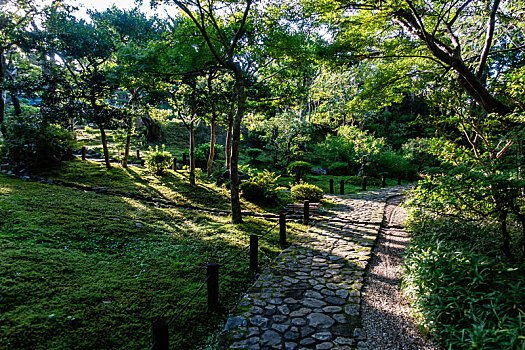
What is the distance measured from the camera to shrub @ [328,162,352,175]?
20.7 m

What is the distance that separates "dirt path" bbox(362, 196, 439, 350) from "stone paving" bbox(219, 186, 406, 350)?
0.15 metres

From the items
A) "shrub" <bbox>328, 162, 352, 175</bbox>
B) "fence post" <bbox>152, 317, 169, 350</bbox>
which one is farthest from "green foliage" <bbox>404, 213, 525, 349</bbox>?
"shrub" <bbox>328, 162, 352, 175</bbox>

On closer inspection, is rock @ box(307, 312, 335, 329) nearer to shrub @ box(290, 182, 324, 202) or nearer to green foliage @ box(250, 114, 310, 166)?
shrub @ box(290, 182, 324, 202)

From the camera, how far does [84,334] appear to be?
306 centimetres

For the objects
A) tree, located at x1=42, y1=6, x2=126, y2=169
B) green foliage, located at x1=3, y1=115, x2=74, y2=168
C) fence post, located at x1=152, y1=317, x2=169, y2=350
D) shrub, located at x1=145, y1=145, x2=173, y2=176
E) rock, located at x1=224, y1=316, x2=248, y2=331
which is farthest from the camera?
shrub, located at x1=145, y1=145, x2=173, y2=176

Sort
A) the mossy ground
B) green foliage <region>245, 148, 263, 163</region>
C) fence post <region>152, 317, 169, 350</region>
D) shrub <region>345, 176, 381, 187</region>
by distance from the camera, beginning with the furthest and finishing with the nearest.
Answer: green foliage <region>245, 148, 263, 163</region> < shrub <region>345, 176, 381, 187</region> < the mossy ground < fence post <region>152, 317, 169, 350</region>

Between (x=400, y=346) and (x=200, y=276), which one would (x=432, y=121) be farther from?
(x=200, y=276)

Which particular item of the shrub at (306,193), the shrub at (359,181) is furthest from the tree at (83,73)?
the shrub at (359,181)

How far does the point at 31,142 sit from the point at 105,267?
33.0 feet

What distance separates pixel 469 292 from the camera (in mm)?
2986

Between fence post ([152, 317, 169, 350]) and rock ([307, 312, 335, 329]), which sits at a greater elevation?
fence post ([152, 317, 169, 350])

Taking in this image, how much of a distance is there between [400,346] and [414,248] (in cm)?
188

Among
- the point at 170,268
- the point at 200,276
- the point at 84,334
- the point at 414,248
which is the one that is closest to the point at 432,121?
the point at 414,248

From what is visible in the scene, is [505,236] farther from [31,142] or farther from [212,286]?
[31,142]
